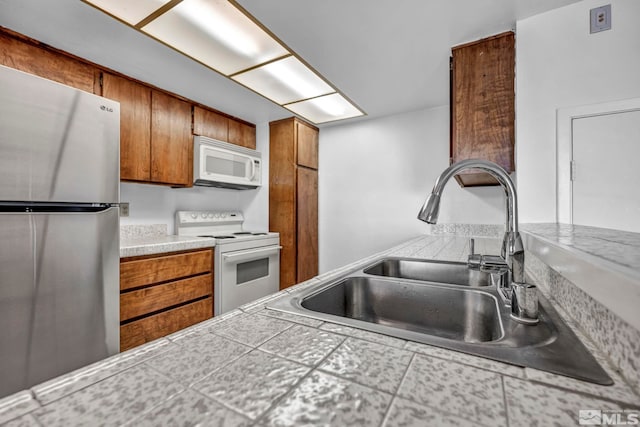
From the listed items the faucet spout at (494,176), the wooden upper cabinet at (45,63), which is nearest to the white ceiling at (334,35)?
the wooden upper cabinet at (45,63)

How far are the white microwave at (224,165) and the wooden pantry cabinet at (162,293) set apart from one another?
77 centimetres

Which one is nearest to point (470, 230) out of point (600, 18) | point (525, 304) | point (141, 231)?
point (600, 18)

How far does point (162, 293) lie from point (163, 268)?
172mm

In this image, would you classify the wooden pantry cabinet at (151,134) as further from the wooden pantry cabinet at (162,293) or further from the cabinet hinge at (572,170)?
the cabinet hinge at (572,170)

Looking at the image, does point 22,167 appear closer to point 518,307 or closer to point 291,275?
point 518,307

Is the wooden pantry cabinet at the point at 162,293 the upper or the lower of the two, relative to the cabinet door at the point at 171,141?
lower

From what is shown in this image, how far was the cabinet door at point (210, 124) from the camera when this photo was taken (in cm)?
255

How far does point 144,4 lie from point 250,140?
190 cm

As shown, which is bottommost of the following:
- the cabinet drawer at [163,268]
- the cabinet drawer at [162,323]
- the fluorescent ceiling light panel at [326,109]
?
the cabinet drawer at [162,323]

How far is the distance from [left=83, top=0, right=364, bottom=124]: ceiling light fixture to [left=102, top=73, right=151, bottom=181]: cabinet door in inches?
27.4

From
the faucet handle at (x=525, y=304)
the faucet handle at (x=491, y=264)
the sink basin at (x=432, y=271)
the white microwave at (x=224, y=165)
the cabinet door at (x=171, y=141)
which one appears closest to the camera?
the faucet handle at (x=525, y=304)

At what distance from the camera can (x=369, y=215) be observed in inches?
118

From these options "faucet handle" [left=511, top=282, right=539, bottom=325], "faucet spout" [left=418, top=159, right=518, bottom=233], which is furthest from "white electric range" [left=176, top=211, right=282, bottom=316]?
"faucet handle" [left=511, top=282, right=539, bottom=325]

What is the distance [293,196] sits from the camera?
2963 millimetres
